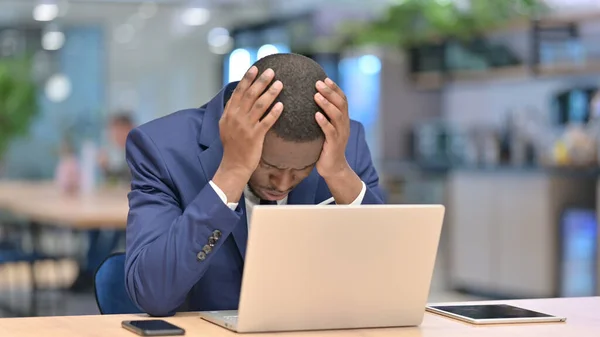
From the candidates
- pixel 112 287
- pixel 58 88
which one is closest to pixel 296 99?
pixel 112 287

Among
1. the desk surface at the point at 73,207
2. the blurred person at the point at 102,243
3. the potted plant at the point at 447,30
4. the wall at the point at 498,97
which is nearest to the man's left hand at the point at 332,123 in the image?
the desk surface at the point at 73,207

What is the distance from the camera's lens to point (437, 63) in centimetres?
880

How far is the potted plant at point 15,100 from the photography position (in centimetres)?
1172

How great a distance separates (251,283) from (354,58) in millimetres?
8815

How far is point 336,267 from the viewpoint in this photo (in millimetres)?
1709

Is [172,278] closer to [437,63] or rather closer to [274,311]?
[274,311]

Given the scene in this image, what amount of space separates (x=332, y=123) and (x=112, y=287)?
0.66 metres

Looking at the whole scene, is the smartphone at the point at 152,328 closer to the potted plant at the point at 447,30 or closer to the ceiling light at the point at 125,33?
the potted plant at the point at 447,30

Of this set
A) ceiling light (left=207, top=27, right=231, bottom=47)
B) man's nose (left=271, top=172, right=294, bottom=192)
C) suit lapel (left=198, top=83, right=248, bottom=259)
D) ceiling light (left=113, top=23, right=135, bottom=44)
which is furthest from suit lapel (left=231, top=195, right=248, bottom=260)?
ceiling light (left=207, top=27, right=231, bottom=47)

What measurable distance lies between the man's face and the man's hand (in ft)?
0.08

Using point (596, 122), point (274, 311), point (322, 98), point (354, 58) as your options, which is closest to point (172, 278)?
point (274, 311)

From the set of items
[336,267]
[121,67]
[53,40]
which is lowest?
[336,267]

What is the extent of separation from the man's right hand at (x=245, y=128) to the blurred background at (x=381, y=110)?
226 cm

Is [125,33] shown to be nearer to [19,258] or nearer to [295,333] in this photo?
[19,258]
